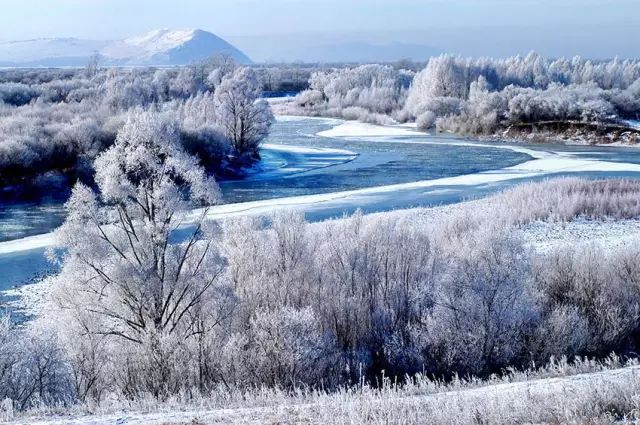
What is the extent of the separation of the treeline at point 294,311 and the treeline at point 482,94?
1875 inches

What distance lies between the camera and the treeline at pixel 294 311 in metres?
12.1

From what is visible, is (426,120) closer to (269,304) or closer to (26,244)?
(26,244)

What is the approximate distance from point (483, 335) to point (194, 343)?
5377 millimetres

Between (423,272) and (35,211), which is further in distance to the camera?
(35,211)

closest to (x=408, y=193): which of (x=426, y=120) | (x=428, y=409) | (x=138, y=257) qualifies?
(x=138, y=257)

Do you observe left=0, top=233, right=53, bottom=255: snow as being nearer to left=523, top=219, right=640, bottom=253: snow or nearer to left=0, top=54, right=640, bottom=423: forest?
left=0, top=54, right=640, bottom=423: forest

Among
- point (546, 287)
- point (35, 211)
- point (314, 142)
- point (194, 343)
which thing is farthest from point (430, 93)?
point (194, 343)

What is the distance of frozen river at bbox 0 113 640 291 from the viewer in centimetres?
2725

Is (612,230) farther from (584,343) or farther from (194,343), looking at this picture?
(194,343)

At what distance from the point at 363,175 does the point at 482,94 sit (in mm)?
33904

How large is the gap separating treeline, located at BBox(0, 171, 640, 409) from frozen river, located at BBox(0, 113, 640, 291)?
6573 mm

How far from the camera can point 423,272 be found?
16859 millimetres

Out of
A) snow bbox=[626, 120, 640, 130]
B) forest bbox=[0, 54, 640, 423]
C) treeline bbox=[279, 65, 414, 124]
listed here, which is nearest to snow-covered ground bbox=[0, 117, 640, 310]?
forest bbox=[0, 54, 640, 423]

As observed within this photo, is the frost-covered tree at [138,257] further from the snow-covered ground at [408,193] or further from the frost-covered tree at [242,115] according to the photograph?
the frost-covered tree at [242,115]
